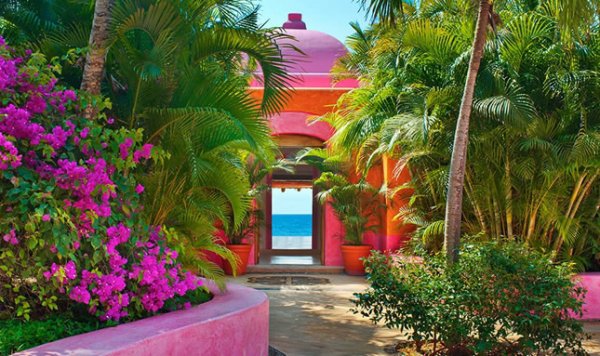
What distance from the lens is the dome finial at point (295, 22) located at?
56.6 feet

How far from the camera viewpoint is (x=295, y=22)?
1745 centimetres

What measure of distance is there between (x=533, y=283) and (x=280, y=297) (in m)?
5.12

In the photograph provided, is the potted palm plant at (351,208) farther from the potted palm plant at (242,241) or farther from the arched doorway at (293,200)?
the potted palm plant at (242,241)

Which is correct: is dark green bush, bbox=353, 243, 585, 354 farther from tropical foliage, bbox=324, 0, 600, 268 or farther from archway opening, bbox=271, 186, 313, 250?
archway opening, bbox=271, 186, 313, 250

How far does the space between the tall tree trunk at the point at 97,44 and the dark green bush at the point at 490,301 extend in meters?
3.06

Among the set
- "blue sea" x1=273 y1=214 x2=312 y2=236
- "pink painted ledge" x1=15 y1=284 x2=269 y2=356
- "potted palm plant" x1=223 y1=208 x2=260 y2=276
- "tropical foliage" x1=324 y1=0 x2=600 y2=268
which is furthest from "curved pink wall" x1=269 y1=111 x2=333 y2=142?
"blue sea" x1=273 y1=214 x2=312 y2=236

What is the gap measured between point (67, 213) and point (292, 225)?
40.0 metres

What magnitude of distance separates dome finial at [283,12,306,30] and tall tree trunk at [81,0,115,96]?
42.2 feet

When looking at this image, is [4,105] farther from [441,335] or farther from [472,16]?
[472,16]

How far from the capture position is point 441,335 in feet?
16.7

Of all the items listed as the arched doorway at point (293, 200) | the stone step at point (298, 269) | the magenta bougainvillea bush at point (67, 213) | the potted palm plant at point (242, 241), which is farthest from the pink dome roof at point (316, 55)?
the magenta bougainvillea bush at point (67, 213)

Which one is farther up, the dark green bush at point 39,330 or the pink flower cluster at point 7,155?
the pink flower cluster at point 7,155

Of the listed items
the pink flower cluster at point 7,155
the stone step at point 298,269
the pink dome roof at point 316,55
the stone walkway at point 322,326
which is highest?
the pink dome roof at point 316,55

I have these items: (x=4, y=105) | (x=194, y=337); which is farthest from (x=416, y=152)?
(x=4, y=105)
